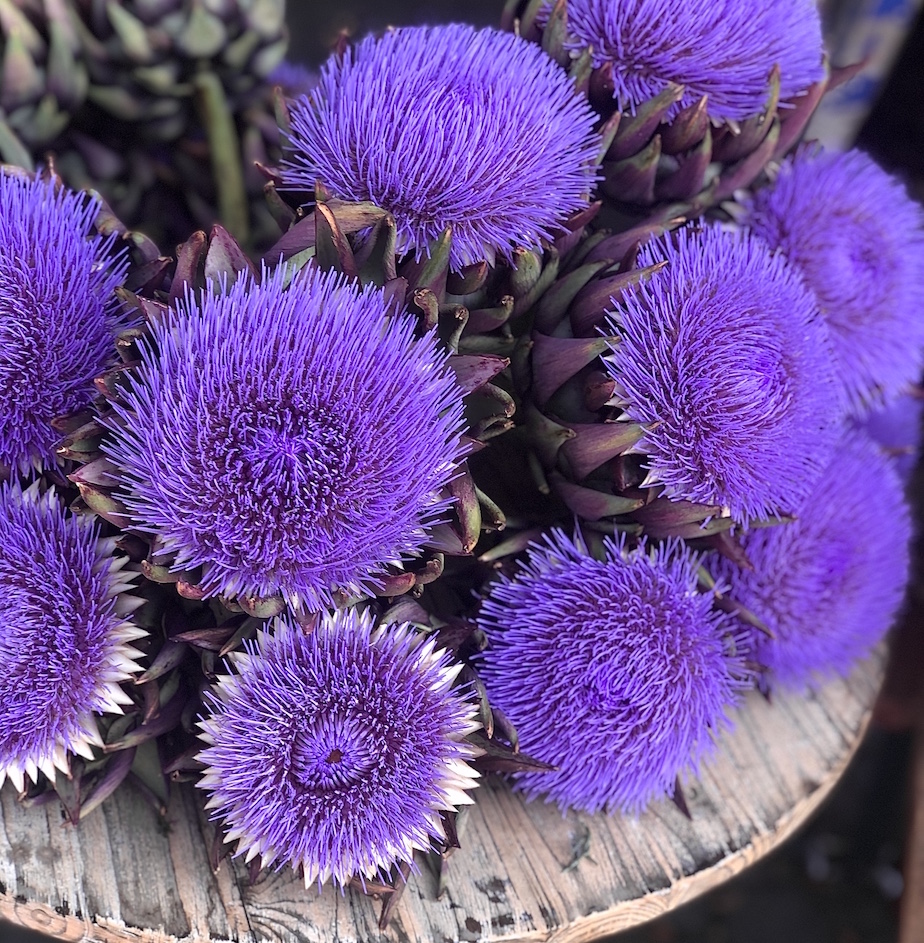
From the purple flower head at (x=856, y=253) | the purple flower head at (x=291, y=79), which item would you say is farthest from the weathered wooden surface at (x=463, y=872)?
the purple flower head at (x=291, y=79)

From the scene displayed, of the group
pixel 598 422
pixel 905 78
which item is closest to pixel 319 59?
pixel 905 78

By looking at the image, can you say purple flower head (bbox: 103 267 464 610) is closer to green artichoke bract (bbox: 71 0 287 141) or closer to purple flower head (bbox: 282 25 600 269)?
purple flower head (bbox: 282 25 600 269)

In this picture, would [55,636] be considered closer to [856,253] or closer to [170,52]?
[170,52]

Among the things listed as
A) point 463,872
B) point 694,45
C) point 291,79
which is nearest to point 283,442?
point 463,872

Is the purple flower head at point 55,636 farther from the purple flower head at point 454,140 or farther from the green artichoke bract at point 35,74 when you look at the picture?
the green artichoke bract at point 35,74

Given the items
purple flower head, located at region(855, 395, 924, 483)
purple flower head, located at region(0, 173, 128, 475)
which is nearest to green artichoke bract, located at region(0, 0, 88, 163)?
purple flower head, located at region(0, 173, 128, 475)

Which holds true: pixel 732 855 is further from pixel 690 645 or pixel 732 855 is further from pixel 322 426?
pixel 322 426
